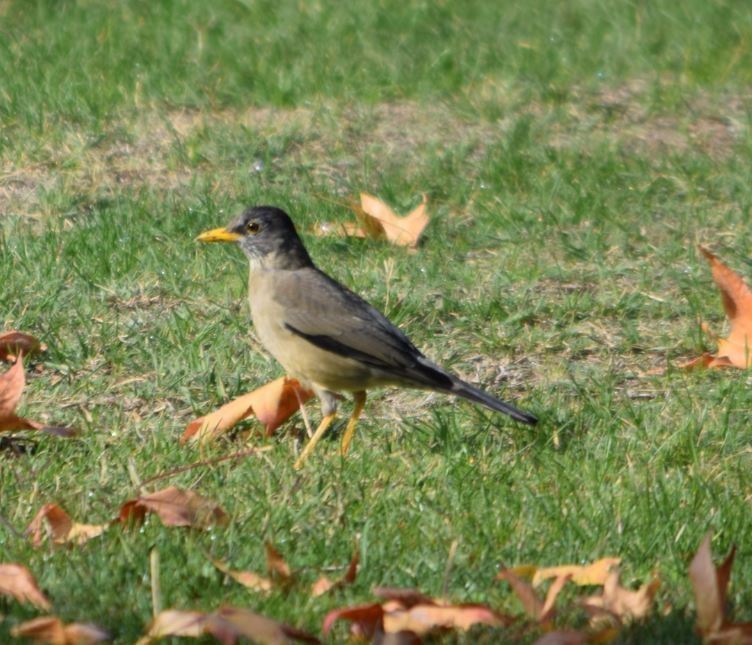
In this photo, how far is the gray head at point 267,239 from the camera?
6.59 m

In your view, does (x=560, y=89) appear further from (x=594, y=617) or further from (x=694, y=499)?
(x=594, y=617)

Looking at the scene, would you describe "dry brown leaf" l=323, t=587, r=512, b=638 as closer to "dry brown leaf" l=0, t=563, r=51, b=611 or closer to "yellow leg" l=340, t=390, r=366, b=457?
"dry brown leaf" l=0, t=563, r=51, b=611

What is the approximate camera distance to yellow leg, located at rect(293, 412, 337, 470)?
5484 millimetres

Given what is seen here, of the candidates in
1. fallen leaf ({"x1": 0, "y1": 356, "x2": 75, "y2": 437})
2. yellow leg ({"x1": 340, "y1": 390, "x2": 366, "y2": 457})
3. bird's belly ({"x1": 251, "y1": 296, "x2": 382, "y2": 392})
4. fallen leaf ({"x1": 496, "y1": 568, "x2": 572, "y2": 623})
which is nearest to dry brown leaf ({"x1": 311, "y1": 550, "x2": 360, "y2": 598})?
fallen leaf ({"x1": 496, "y1": 568, "x2": 572, "y2": 623})

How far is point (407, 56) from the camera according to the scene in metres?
10.3

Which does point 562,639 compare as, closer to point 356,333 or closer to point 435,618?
point 435,618

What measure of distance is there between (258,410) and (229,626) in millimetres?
2131

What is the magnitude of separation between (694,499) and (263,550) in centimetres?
152

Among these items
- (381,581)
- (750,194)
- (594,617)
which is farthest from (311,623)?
(750,194)

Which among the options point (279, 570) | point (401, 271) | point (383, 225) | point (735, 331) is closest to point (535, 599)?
Answer: point (279, 570)

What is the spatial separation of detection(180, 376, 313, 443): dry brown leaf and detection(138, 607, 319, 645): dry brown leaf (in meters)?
1.80

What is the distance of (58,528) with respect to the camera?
4.65 metres

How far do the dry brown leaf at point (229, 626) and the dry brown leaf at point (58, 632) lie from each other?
0.15 metres

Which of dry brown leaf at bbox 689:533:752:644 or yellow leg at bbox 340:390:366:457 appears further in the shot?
yellow leg at bbox 340:390:366:457
